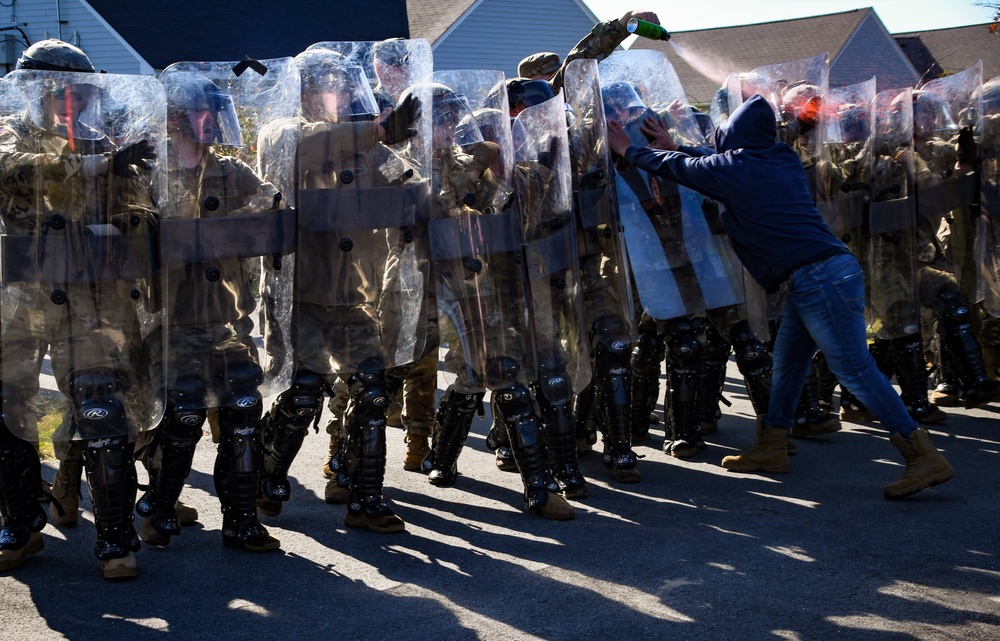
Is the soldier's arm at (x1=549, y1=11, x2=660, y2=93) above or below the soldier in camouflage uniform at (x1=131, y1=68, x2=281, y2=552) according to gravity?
above

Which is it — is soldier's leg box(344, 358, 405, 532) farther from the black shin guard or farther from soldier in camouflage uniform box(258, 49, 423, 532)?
the black shin guard

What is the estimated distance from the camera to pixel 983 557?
414 cm

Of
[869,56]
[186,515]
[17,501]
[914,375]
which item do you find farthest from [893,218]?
[869,56]

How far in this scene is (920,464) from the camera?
482cm

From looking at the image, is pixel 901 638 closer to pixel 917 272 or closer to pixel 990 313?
pixel 917 272

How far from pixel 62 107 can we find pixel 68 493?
1724 millimetres

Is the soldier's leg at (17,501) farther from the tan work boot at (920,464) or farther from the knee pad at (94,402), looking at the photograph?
the tan work boot at (920,464)

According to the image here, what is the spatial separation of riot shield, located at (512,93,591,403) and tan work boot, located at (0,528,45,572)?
2.15 metres

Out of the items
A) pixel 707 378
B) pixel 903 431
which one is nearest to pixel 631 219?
pixel 707 378

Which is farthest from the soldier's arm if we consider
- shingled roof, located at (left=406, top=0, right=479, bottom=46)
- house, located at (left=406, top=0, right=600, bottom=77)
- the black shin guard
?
shingled roof, located at (left=406, top=0, right=479, bottom=46)

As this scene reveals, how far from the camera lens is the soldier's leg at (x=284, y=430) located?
464 centimetres

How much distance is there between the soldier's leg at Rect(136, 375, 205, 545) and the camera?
420 cm

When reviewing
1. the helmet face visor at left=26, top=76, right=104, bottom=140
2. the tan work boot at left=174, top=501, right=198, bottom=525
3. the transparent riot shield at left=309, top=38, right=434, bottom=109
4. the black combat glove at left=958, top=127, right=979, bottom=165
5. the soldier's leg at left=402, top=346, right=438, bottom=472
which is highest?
the transparent riot shield at left=309, top=38, right=434, bottom=109

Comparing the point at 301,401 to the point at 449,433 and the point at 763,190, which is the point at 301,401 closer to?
the point at 449,433
